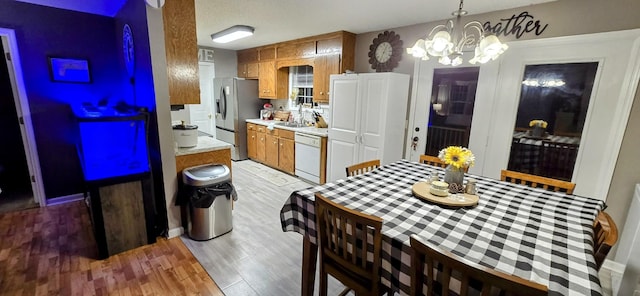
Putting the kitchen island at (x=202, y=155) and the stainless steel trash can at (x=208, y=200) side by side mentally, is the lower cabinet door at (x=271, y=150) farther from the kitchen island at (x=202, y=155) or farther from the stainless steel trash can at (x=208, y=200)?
the stainless steel trash can at (x=208, y=200)

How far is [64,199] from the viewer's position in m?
3.39

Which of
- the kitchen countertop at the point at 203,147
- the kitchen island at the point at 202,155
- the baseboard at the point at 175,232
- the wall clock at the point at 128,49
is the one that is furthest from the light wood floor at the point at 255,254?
the wall clock at the point at 128,49

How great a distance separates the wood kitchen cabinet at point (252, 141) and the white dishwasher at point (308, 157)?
125 centimetres

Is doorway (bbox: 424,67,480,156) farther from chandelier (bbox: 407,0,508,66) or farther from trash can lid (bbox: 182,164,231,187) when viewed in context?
trash can lid (bbox: 182,164,231,187)

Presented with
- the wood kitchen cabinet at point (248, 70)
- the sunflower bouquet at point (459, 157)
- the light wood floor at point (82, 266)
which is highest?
the wood kitchen cabinet at point (248, 70)

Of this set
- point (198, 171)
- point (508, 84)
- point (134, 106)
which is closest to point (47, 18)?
point (134, 106)

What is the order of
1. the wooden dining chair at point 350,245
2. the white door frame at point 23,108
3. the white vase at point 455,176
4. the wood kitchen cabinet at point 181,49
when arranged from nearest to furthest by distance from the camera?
the wooden dining chair at point 350,245, the white vase at point 455,176, the wood kitchen cabinet at point 181,49, the white door frame at point 23,108

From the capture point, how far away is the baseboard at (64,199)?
3.31 m

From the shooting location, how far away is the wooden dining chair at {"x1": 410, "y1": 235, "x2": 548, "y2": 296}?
817 millimetres

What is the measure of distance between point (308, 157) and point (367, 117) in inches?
48.7

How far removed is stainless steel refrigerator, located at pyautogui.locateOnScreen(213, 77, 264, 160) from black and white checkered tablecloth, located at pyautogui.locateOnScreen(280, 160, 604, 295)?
12.8 feet

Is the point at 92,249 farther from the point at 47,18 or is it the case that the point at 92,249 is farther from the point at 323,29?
the point at 323,29

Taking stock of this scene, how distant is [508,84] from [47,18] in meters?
5.00

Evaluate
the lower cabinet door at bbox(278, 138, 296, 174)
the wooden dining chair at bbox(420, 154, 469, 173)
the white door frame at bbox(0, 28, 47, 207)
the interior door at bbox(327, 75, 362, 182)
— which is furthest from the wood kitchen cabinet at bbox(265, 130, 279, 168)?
the white door frame at bbox(0, 28, 47, 207)
